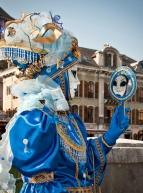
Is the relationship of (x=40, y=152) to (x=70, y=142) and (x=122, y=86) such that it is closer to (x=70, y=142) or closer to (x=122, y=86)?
(x=70, y=142)

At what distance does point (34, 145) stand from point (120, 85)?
0.95 meters

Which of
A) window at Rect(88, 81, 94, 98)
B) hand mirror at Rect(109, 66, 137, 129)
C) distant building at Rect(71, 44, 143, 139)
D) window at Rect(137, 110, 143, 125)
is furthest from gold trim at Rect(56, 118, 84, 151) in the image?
window at Rect(137, 110, 143, 125)

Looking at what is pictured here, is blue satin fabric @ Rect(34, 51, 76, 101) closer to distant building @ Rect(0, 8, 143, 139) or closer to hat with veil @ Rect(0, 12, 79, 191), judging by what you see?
hat with veil @ Rect(0, 12, 79, 191)

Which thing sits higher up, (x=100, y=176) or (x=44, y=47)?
(x=44, y=47)

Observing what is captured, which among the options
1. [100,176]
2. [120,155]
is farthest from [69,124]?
[120,155]

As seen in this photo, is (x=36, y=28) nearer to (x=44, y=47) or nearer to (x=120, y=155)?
(x=44, y=47)

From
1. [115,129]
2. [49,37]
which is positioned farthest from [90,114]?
[49,37]

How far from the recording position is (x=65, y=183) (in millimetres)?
1836

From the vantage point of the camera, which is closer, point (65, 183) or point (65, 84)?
point (65, 183)

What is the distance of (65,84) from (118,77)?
0.48 m

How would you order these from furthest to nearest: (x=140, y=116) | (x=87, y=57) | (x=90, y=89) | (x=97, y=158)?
(x=140, y=116), (x=87, y=57), (x=90, y=89), (x=97, y=158)

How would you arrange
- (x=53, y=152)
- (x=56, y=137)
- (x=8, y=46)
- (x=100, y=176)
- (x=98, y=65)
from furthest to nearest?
(x=98, y=65) → (x=100, y=176) → (x=8, y=46) → (x=56, y=137) → (x=53, y=152)

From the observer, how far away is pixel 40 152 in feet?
5.46

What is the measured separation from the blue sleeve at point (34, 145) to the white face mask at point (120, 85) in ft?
2.35
